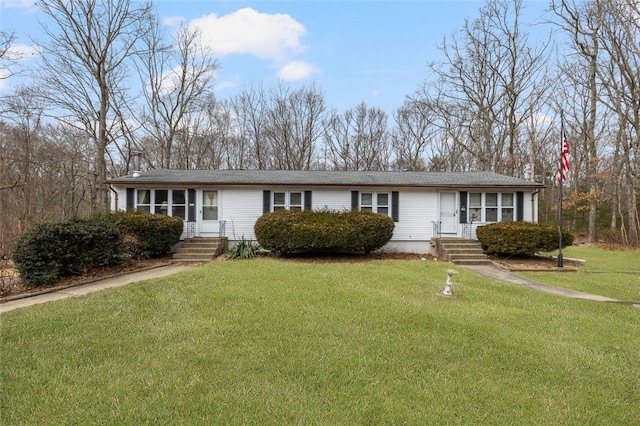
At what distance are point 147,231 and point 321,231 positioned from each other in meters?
5.69

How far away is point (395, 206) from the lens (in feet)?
42.3

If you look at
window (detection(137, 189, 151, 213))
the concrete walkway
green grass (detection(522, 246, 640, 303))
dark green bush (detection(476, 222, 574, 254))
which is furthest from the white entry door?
window (detection(137, 189, 151, 213))

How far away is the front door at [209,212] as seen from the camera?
1277 centimetres

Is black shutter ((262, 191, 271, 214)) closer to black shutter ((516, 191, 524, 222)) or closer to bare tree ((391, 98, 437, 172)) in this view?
black shutter ((516, 191, 524, 222))

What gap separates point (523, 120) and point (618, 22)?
7.19 m

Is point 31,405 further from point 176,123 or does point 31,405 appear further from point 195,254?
point 176,123

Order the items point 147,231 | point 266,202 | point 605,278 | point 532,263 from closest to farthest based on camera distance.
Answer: point 605,278, point 147,231, point 532,263, point 266,202

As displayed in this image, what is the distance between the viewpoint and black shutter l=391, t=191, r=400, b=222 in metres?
12.9

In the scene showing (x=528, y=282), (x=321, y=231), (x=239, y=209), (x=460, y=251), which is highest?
(x=239, y=209)

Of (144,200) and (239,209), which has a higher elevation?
(144,200)

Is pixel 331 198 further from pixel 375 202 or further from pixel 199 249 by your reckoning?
pixel 199 249

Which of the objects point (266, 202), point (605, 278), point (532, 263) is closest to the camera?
point (605, 278)

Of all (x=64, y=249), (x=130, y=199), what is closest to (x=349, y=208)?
(x=130, y=199)

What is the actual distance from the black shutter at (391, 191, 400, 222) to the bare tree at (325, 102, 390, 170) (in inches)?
669
